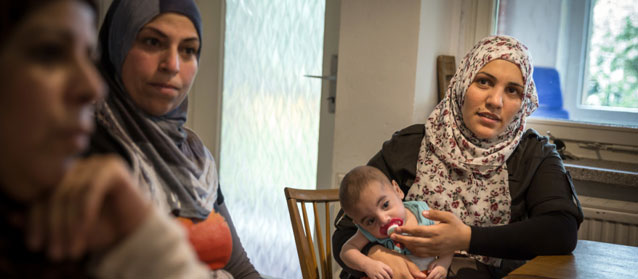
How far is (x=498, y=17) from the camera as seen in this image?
309 centimetres

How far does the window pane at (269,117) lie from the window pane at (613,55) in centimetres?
137

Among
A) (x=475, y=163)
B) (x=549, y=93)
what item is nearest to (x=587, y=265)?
(x=475, y=163)

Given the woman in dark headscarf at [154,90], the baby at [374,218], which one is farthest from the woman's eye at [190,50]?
the baby at [374,218]

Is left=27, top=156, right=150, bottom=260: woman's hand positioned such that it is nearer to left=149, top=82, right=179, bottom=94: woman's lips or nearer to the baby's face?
left=149, top=82, right=179, bottom=94: woman's lips

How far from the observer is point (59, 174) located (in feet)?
1.71

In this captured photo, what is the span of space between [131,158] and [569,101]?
238cm

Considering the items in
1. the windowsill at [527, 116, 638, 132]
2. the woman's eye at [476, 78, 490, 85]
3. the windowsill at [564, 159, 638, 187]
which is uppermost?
the woman's eye at [476, 78, 490, 85]

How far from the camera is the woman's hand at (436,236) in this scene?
5.62 feet

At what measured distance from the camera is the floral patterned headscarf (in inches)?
79.4

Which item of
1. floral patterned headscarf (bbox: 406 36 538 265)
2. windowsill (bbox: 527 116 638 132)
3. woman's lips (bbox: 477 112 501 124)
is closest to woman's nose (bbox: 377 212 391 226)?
floral patterned headscarf (bbox: 406 36 538 265)

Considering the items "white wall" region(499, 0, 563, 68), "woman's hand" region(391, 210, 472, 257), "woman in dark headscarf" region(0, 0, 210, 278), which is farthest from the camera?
"white wall" region(499, 0, 563, 68)

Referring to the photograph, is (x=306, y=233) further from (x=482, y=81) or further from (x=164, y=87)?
(x=164, y=87)

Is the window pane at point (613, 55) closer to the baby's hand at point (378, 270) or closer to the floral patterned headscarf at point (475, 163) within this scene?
the floral patterned headscarf at point (475, 163)

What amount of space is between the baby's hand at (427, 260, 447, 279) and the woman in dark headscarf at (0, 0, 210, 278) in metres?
1.26
